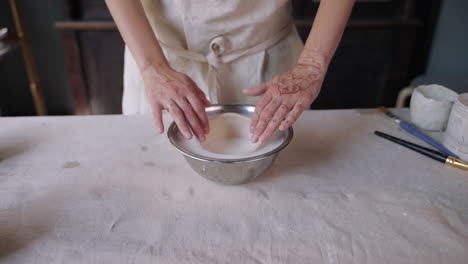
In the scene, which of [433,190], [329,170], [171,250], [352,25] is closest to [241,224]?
[171,250]

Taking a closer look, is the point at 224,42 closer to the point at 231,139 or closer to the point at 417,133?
the point at 231,139

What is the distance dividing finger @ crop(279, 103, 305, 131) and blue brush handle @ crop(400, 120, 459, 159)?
0.97 ft

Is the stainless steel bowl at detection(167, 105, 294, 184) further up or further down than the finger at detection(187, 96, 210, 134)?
further down

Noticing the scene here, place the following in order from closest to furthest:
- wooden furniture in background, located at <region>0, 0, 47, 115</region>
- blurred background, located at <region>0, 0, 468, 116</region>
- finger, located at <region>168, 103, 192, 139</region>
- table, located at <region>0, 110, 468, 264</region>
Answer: table, located at <region>0, 110, 468, 264</region>
finger, located at <region>168, 103, 192, 139</region>
wooden furniture in background, located at <region>0, 0, 47, 115</region>
blurred background, located at <region>0, 0, 468, 116</region>

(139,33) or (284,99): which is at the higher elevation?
(139,33)

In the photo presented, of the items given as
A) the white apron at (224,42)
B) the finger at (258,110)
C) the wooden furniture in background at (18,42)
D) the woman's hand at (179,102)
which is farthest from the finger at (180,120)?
the wooden furniture in background at (18,42)

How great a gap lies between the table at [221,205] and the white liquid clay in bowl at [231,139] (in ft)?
0.18

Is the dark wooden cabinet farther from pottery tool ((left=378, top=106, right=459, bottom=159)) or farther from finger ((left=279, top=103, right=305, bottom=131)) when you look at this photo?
finger ((left=279, top=103, right=305, bottom=131))

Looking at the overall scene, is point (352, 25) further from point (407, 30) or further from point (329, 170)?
point (329, 170)

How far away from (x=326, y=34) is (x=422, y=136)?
12.5 inches

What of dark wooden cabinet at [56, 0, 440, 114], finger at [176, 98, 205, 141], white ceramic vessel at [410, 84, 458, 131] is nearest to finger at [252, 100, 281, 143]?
finger at [176, 98, 205, 141]

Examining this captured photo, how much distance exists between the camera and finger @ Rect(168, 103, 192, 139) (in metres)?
0.63

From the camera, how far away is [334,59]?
200 cm

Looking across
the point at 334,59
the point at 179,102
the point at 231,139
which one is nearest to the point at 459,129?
the point at 231,139
